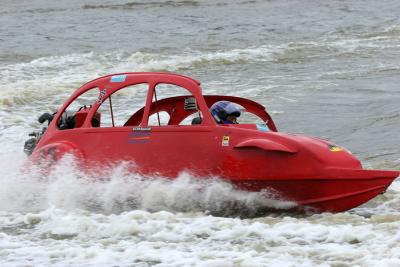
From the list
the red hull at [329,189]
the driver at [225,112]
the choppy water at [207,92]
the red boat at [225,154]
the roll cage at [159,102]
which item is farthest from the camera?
the driver at [225,112]

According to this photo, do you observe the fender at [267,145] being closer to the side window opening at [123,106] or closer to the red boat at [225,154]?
the red boat at [225,154]

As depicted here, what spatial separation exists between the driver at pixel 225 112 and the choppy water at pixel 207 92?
924 mm

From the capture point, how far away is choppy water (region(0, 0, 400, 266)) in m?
8.23

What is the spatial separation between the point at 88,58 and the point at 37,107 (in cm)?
629

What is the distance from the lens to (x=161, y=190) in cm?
968

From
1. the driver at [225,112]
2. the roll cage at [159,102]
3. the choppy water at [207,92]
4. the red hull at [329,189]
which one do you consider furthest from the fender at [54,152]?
the red hull at [329,189]

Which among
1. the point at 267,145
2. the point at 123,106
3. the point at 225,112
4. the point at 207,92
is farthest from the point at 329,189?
the point at 207,92

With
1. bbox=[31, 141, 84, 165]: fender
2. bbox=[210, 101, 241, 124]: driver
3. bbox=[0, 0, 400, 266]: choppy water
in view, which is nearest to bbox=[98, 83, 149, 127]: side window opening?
bbox=[0, 0, 400, 266]: choppy water

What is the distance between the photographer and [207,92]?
1938 cm

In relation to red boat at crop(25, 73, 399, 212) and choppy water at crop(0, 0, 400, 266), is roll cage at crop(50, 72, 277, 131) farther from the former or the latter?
choppy water at crop(0, 0, 400, 266)

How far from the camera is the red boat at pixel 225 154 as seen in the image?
923cm

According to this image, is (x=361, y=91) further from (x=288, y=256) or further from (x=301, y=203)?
(x=288, y=256)

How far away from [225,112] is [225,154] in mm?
779

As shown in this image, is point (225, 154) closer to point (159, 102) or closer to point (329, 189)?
point (329, 189)
